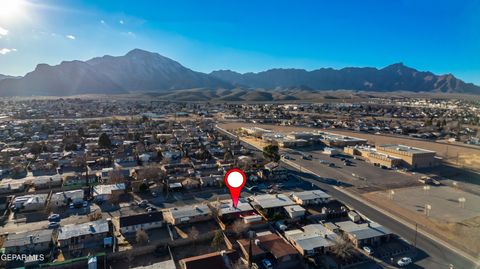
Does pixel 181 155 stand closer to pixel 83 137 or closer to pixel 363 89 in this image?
pixel 83 137

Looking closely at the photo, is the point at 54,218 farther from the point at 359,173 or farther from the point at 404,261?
the point at 359,173

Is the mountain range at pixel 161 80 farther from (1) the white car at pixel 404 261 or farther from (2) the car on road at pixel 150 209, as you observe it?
(1) the white car at pixel 404 261

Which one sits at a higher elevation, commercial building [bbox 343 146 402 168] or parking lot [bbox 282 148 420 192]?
commercial building [bbox 343 146 402 168]

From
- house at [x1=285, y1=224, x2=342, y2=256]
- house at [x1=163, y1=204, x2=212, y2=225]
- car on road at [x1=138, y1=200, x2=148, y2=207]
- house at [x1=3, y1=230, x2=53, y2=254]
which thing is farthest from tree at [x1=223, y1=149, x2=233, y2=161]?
house at [x1=3, y1=230, x2=53, y2=254]

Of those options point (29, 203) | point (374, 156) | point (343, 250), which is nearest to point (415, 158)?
point (374, 156)

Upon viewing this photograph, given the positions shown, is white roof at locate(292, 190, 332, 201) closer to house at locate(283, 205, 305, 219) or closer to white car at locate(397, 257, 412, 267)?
house at locate(283, 205, 305, 219)

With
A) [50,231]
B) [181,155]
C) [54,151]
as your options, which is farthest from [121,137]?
[50,231]

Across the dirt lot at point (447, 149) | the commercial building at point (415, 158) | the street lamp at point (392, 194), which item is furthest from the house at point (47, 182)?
the dirt lot at point (447, 149)
